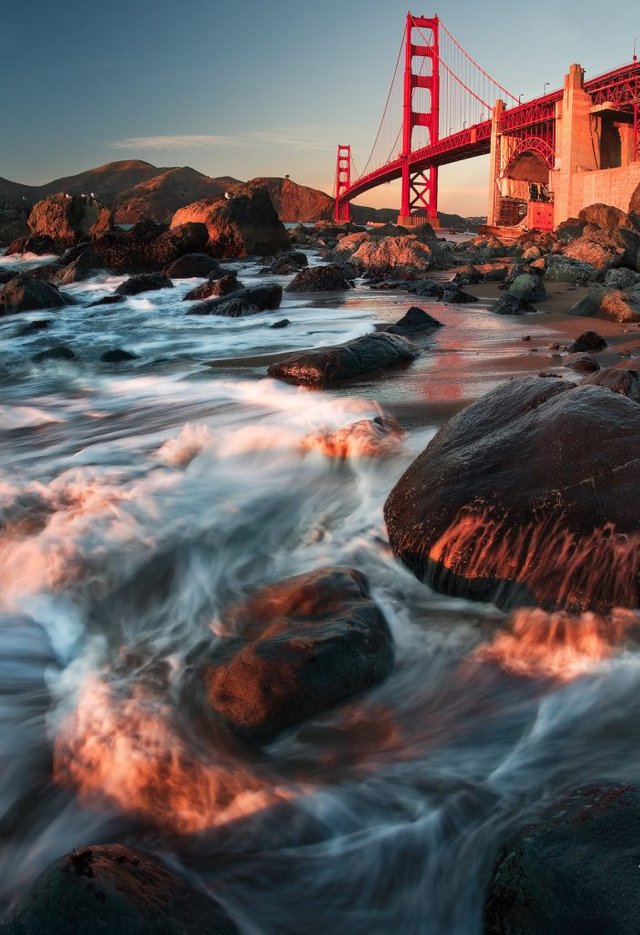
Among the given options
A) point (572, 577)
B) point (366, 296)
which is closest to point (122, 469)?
point (572, 577)

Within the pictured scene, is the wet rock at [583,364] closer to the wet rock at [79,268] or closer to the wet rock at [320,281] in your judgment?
the wet rock at [320,281]

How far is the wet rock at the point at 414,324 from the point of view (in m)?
7.54

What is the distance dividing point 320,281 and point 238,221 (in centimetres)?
1046

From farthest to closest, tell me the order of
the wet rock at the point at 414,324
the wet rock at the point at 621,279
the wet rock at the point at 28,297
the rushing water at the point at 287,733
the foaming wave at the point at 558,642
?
the wet rock at the point at 28,297 < the wet rock at the point at 621,279 < the wet rock at the point at 414,324 < the foaming wave at the point at 558,642 < the rushing water at the point at 287,733

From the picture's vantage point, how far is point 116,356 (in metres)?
7.53

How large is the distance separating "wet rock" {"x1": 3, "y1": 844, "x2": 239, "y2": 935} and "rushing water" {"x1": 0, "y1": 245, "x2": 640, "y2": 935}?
0.64 feet

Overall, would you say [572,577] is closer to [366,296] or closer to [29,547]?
[29,547]

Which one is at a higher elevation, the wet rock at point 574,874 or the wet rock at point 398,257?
the wet rock at point 398,257

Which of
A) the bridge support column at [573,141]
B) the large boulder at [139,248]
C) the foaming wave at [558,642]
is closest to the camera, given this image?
the foaming wave at [558,642]

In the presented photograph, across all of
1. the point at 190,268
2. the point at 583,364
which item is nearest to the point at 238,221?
the point at 190,268

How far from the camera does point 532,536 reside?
2367 mm

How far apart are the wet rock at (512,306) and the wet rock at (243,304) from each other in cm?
323

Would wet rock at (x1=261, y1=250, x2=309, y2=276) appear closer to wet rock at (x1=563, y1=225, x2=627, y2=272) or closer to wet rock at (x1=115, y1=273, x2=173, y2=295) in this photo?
wet rock at (x1=115, y1=273, x2=173, y2=295)

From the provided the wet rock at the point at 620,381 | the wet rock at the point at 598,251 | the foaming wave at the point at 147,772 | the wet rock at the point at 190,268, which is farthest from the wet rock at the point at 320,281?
the foaming wave at the point at 147,772
